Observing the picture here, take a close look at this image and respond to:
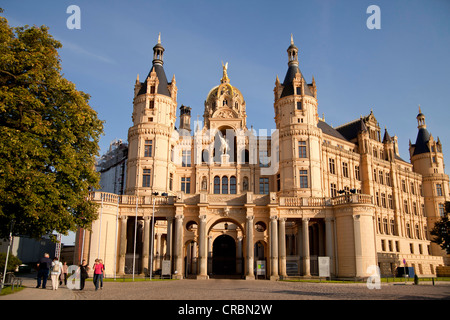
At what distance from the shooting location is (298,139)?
57344mm

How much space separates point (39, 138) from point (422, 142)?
8320 cm

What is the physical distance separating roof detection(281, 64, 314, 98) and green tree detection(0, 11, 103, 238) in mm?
38056

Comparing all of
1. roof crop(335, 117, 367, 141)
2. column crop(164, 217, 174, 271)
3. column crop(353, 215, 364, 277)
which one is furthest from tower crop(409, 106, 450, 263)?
column crop(164, 217, 174, 271)

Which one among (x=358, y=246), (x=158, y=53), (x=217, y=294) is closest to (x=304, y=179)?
(x=358, y=246)

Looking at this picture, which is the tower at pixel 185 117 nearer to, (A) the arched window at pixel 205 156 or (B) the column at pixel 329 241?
(A) the arched window at pixel 205 156

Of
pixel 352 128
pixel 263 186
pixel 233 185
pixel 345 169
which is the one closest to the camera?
pixel 233 185

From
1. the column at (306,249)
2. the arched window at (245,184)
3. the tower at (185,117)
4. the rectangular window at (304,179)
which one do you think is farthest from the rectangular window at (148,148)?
the tower at (185,117)

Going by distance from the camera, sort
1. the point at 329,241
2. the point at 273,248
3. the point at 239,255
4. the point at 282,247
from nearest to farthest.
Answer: the point at 273,248 < the point at 282,247 < the point at 329,241 < the point at 239,255

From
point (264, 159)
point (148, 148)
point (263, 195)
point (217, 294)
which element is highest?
point (148, 148)

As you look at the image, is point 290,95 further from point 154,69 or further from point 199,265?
point 199,265

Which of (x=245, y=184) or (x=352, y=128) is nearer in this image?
(x=245, y=184)

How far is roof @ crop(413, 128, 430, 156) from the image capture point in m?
85.4

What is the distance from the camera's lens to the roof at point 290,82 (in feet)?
197

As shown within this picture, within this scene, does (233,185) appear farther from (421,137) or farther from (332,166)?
(421,137)
